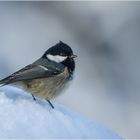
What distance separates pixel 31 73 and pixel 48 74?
0.57 ft

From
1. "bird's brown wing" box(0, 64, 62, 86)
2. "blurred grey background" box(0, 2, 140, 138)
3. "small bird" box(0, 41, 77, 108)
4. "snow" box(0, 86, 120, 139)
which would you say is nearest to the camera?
"snow" box(0, 86, 120, 139)

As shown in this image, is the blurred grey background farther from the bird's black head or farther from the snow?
the snow

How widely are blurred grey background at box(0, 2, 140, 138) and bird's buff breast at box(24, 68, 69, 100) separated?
3.70m

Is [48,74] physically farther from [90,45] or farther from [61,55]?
[90,45]

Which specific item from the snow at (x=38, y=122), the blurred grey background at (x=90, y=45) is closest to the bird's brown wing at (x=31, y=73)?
the snow at (x=38, y=122)

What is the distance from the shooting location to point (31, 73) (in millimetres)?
4902

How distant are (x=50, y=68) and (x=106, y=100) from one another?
4358 mm

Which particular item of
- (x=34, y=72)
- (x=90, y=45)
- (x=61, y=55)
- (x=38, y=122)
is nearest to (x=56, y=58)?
(x=61, y=55)

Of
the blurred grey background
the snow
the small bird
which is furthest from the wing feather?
the blurred grey background

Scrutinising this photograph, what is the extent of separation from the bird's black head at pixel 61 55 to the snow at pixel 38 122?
924 millimetres

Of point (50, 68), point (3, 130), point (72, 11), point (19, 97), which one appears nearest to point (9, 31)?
point (72, 11)

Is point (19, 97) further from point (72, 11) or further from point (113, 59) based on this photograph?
point (72, 11)

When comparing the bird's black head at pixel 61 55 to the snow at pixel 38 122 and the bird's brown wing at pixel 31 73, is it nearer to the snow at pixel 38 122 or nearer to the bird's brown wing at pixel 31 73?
the bird's brown wing at pixel 31 73

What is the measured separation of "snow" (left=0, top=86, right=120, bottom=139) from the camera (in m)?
3.64
